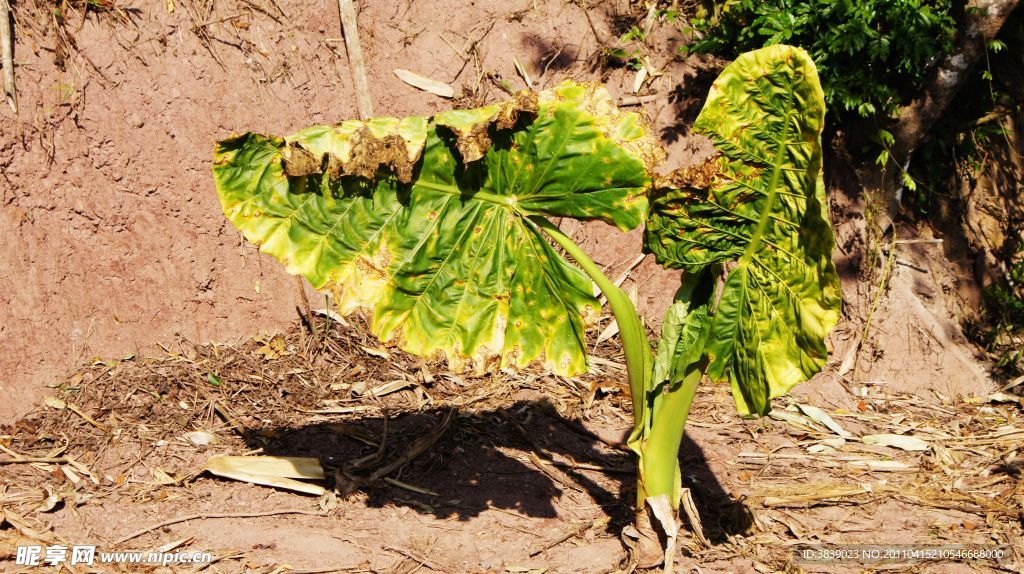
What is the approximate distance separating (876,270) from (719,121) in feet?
12.4

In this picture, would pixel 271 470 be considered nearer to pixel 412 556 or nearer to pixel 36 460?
pixel 412 556

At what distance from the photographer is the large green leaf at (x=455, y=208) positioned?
10.9ft

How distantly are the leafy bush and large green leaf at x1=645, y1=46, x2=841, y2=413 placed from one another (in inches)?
102

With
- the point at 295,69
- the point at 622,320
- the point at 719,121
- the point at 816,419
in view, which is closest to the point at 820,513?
the point at 816,419

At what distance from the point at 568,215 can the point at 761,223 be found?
0.78 metres

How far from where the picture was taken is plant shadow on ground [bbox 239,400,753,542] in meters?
4.39

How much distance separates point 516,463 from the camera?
4.75 metres

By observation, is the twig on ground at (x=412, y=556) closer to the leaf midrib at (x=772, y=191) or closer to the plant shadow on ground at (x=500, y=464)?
the plant shadow on ground at (x=500, y=464)

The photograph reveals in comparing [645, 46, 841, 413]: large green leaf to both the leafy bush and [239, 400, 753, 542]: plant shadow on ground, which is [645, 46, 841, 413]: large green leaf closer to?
[239, 400, 753, 542]: plant shadow on ground

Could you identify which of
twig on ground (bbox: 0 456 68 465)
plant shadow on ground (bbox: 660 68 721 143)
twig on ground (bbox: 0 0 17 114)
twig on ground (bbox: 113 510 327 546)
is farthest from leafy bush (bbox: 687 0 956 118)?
twig on ground (bbox: 0 456 68 465)

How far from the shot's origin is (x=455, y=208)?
3.62 m

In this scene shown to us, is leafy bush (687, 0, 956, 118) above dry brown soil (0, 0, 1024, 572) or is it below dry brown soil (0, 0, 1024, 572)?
above

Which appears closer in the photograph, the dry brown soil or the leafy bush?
the dry brown soil

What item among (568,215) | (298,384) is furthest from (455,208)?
(298,384)
